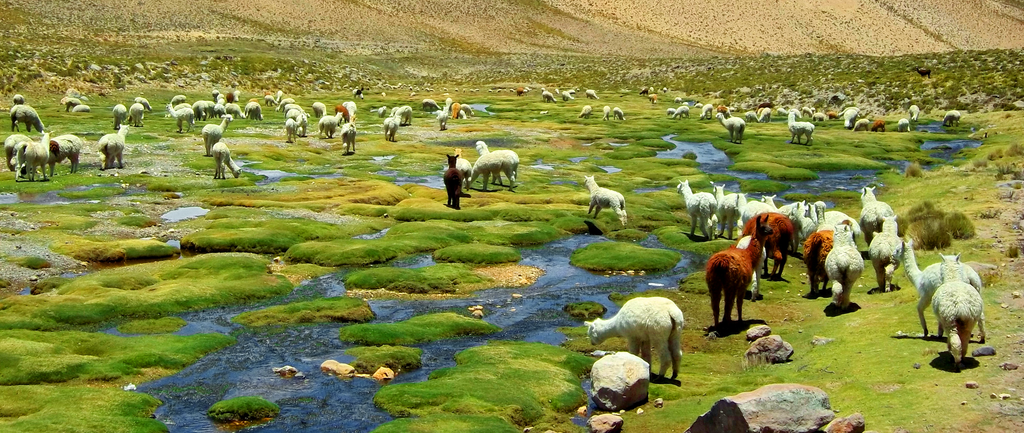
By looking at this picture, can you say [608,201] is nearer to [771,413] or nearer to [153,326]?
[153,326]

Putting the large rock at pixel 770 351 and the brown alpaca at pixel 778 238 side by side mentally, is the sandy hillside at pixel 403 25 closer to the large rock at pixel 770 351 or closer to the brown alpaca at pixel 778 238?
the brown alpaca at pixel 778 238

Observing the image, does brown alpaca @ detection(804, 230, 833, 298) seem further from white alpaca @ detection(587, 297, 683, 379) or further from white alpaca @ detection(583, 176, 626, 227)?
white alpaca @ detection(583, 176, 626, 227)

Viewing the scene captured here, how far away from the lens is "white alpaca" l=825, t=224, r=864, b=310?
20.0 meters

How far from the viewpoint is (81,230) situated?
29.1 m

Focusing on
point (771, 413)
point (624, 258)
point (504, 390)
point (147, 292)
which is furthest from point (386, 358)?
point (624, 258)

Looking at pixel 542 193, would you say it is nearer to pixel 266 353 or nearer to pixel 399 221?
pixel 399 221

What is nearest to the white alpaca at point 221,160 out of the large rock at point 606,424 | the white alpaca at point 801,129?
the large rock at point 606,424

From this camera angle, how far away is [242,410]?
1530 centimetres

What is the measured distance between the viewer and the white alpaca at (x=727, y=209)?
1169 inches

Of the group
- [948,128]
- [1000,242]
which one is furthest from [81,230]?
[948,128]

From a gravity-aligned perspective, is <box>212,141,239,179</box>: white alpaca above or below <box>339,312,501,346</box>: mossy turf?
above

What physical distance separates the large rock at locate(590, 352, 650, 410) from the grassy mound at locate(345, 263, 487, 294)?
9091 millimetres

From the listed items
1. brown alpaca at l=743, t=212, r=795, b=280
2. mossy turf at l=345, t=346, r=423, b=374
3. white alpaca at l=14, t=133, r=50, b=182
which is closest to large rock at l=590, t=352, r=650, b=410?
mossy turf at l=345, t=346, r=423, b=374

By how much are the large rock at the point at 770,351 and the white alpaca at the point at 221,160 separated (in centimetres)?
2705
